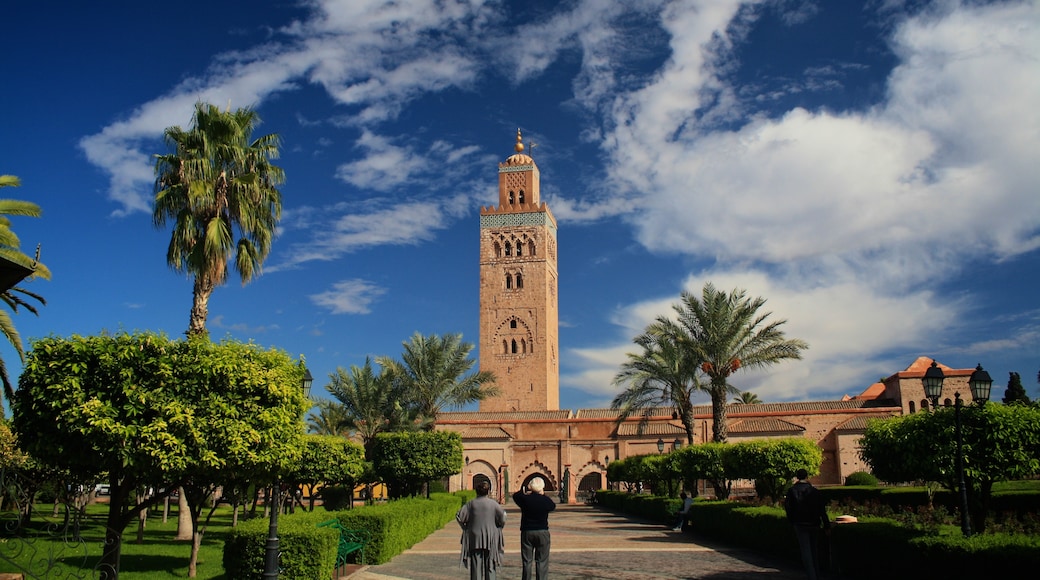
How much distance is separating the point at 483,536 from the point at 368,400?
862 inches

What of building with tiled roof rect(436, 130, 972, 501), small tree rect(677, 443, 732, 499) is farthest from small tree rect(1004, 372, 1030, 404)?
small tree rect(677, 443, 732, 499)

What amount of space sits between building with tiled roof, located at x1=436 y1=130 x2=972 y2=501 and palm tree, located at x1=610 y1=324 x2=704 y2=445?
68.8 inches

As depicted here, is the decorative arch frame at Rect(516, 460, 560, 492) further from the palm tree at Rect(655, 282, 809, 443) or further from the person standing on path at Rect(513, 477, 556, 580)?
the person standing on path at Rect(513, 477, 556, 580)

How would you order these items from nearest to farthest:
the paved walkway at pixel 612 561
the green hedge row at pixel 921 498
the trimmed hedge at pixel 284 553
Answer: the trimmed hedge at pixel 284 553 → the paved walkway at pixel 612 561 → the green hedge row at pixel 921 498

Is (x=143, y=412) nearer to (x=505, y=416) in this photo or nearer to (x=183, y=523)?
(x=183, y=523)

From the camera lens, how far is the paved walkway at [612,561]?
11109 millimetres

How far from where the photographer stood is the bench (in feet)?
36.8

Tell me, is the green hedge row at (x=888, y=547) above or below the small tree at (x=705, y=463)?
below

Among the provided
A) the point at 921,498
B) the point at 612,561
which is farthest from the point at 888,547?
the point at 921,498

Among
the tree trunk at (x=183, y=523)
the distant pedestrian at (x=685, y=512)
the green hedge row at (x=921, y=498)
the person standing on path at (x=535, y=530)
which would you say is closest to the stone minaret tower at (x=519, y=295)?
the green hedge row at (x=921, y=498)

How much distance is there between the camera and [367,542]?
12242 mm

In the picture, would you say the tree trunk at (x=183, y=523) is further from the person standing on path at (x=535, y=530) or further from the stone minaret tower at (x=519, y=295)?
the stone minaret tower at (x=519, y=295)

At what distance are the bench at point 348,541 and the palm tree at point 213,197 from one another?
16.7 feet

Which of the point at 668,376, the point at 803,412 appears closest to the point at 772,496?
the point at 668,376
